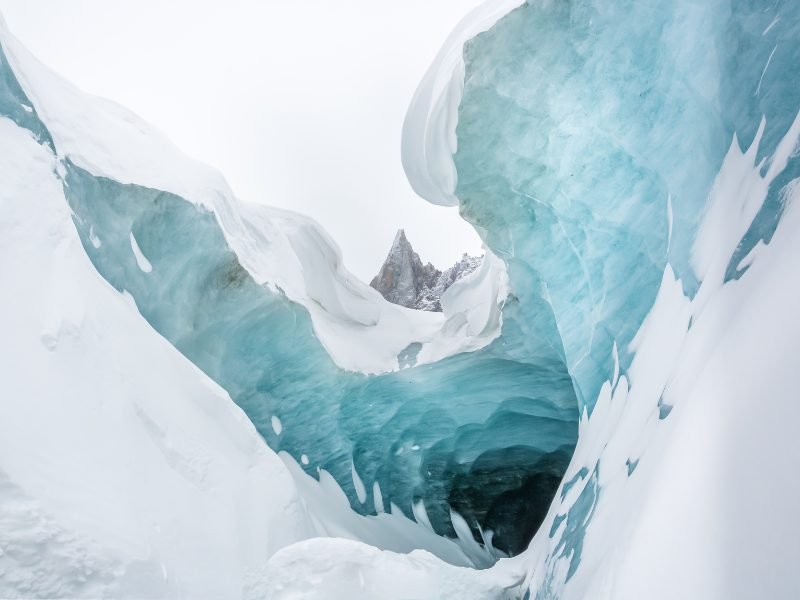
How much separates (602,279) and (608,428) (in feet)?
4.70

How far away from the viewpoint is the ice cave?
199 centimetres

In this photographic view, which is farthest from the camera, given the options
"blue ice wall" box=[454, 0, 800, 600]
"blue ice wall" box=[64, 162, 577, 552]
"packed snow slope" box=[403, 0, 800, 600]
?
"blue ice wall" box=[64, 162, 577, 552]

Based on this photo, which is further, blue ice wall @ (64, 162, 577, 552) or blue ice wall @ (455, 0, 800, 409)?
blue ice wall @ (64, 162, 577, 552)

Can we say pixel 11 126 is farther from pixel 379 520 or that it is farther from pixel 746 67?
pixel 379 520

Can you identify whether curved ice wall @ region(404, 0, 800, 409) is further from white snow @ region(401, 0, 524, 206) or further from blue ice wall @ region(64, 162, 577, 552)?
blue ice wall @ region(64, 162, 577, 552)

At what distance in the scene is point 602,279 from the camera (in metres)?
4.59

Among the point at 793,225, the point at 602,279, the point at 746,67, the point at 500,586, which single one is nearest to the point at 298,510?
the point at 500,586

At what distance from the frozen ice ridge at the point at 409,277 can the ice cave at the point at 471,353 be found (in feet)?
21.4

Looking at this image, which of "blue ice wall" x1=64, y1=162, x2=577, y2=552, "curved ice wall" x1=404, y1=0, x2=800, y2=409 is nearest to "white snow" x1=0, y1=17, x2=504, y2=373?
"blue ice wall" x1=64, y1=162, x2=577, y2=552

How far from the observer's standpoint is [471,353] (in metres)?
6.56

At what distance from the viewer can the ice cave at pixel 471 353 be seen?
6.52ft

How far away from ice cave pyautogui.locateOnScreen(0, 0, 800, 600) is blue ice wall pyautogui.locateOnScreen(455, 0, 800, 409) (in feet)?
0.07

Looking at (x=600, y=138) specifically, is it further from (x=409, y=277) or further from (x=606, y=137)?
(x=409, y=277)

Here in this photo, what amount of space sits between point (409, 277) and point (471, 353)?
7.66m
